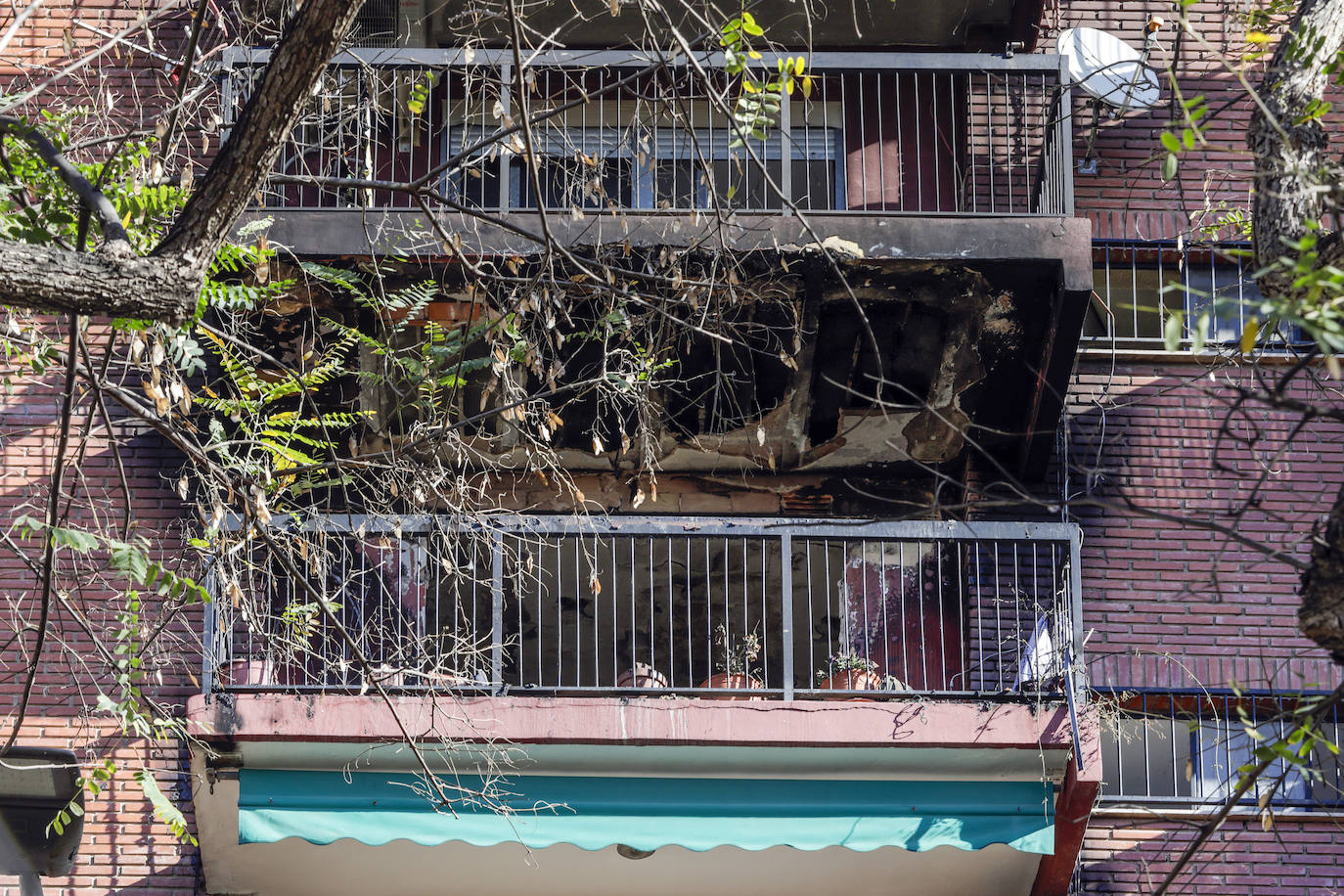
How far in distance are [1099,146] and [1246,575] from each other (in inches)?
112

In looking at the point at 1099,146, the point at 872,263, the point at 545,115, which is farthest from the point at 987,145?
the point at 545,115

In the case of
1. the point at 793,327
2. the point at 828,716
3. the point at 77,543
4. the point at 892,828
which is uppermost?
the point at 793,327

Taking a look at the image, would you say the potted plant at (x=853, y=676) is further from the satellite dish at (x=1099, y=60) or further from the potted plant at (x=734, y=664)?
the satellite dish at (x=1099, y=60)

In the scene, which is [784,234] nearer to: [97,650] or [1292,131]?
[1292,131]

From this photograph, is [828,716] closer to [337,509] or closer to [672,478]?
[672,478]

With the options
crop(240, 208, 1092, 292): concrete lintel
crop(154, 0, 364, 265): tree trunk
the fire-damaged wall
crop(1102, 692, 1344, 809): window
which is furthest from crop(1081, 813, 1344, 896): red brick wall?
crop(154, 0, 364, 265): tree trunk

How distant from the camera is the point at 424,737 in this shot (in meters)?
7.55

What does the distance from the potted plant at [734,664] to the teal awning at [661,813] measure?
560mm

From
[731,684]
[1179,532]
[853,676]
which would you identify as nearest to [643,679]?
[731,684]

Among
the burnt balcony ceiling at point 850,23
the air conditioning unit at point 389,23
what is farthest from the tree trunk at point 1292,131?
the air conditioning unit at point 389,23

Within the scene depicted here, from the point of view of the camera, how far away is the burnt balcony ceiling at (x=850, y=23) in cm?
993

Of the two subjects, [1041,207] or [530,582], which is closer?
[1041,207]

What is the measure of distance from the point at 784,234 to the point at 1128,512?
7.91ft

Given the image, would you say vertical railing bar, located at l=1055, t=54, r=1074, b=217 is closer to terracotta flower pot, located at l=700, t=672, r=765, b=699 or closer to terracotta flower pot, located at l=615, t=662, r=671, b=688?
terracotta flower pot, located at l=700, t=672, r=765, b=699
